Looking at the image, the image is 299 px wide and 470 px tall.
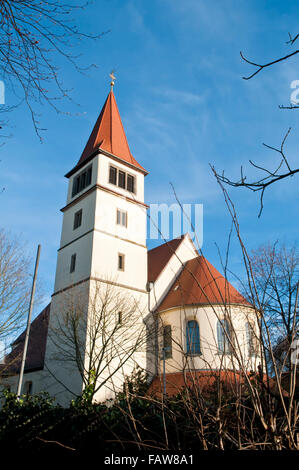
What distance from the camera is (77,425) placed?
17.4 feet

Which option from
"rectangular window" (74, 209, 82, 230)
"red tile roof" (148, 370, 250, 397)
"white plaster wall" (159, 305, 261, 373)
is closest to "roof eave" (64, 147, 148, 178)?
"rectangular window" (74, 209, 82, 230)

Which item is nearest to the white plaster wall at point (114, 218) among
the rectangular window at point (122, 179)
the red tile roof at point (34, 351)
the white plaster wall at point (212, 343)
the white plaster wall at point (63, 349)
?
the rectangular window at point (122, 179)

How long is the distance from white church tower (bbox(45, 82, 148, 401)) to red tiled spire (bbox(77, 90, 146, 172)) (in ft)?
0.34

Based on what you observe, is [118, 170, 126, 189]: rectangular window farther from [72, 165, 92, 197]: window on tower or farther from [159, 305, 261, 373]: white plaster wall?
[159, 305, 261, 373]: white plaster wall

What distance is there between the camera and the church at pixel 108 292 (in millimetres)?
18203

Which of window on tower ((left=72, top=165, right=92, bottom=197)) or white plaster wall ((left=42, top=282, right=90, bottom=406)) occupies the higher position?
window on tower ((left=72, top=165, right=92, bottom=197))

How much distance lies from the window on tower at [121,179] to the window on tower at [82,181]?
1.55 metres

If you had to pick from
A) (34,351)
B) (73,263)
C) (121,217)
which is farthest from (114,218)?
(34,351)

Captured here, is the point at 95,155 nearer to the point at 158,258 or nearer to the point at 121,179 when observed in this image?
the point at 121,179

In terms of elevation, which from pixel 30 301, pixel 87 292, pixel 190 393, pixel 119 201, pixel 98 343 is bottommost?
pixel 190 393

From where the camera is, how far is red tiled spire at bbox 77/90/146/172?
26058 millimetres
